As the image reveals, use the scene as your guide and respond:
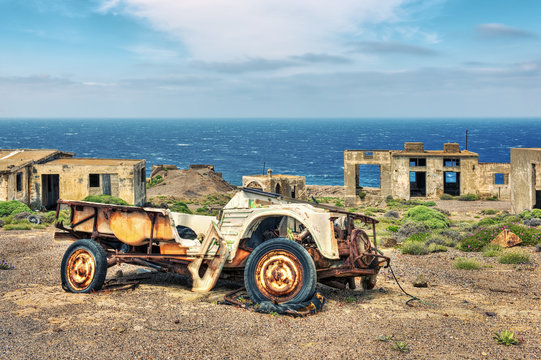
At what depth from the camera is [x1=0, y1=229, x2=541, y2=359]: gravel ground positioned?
292 inches

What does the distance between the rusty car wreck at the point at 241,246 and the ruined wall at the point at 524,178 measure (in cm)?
2156

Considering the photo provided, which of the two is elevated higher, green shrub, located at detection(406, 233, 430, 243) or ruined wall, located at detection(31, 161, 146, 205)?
ruined wall, located at detection(31, 161, 146, 205)

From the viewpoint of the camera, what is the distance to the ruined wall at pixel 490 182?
151 feet

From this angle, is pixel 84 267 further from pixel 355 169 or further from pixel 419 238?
pixel 355 169

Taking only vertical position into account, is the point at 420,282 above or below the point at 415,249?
above

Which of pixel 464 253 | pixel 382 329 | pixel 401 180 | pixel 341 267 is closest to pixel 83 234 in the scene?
pixel 341 267

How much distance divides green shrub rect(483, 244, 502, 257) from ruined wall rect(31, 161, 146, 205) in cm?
2142

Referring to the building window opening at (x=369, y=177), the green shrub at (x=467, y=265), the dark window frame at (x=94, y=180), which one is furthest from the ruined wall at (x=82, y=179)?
the building window opening at (x=369, y=177)

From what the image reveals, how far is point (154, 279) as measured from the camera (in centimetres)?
1171

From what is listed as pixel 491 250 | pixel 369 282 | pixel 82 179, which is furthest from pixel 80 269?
pixel 82 179

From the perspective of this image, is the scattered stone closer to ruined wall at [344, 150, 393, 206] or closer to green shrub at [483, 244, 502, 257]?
green shrub at [483, 244, 502, 257]

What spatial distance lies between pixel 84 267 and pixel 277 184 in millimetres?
32340

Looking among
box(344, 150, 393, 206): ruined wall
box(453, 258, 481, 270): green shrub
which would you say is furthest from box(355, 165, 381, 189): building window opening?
box(453, 258, 481, 270): green shrub

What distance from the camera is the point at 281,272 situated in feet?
30.8
